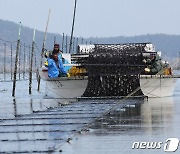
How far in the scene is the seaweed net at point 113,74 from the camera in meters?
29.2

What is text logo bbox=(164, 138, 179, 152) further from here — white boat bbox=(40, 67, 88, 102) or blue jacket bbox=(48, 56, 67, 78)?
blue jacket bbox=(48, 56, 67, 78)

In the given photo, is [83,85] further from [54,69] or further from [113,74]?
[54,69]

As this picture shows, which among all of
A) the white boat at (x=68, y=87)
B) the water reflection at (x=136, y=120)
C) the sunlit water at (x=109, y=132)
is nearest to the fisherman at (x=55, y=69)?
the white boat at (x=68, y=87)

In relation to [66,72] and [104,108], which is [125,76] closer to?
[66,72]

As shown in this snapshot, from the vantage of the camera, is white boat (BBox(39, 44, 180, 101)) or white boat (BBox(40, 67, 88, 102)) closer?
white boat (BBox(39, 44, 180, 101))

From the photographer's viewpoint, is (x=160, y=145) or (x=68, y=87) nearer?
(x=160, y=145)

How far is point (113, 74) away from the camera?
1161 inches

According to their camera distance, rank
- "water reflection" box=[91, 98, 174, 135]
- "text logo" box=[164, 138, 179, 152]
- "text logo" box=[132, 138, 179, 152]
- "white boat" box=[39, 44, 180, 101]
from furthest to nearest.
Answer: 1. "white boat" box=[39, 44, 180, 101]
2. "water reflection" box=[91, 98, 174, 135]
3. "text logo" box=[132, 138, 179, 152]
4. "text logo" box=[164, 138, 179, 152]

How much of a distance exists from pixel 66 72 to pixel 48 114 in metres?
10.1

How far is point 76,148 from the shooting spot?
12523 mm

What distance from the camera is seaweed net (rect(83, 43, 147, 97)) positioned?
A: 2925cm

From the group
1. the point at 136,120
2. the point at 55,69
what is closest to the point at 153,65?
the point at 55,69

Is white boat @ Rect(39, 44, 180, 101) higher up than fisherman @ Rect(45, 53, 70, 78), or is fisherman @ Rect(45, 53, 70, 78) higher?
fisherman @ Rect(45, 53, 70, 78)

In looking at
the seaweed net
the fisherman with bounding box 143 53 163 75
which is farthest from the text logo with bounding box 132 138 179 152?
the fisherman with bounding box 143 53 163 75
